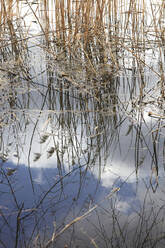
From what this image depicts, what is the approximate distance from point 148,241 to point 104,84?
3.97 ft

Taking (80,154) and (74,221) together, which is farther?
(80,154)

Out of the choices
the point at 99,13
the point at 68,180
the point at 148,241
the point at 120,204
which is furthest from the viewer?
the point at 99,13

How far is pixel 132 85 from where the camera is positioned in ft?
6.27

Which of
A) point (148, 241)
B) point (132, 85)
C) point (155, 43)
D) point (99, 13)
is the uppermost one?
point (99, 13)

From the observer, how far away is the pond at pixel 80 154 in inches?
32.3

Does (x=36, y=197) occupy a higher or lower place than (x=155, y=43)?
lower

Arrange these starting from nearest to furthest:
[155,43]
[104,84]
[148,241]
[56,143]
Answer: [148,241]
[56,143]
[104,84]
[155,43]

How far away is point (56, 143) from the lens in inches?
49.2

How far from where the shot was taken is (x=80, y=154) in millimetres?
1177

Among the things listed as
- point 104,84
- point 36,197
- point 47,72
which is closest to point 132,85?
point 104,84

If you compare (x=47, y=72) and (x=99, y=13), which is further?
(x=99, y=13)

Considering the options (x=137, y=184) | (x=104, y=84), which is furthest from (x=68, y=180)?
(x=104, y=84)

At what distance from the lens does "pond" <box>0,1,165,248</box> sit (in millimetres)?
819

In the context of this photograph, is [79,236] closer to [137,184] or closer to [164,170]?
[137,184]
